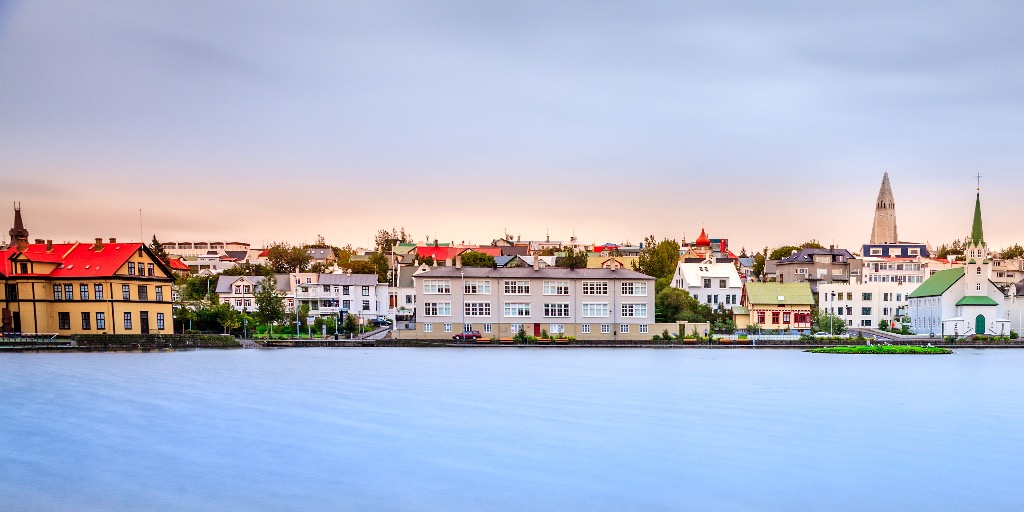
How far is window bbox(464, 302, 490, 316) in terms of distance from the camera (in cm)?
6675

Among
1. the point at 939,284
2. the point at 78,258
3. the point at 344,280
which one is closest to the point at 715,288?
the point at 939,284

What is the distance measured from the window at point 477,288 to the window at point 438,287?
130 cm

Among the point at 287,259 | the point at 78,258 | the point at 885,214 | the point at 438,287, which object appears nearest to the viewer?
the point at 78,258

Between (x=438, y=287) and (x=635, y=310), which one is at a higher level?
(x=438, y=287)

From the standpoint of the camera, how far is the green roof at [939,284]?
243 ft

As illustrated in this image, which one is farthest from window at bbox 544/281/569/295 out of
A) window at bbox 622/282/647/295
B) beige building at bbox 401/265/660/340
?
window at bbox 622/282/647/295

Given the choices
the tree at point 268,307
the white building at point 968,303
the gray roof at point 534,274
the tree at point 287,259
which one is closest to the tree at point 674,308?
the gray roof at point 534,274

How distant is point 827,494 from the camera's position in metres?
19.3

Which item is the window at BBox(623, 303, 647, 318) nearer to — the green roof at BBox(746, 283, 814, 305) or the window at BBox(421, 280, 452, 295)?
the window at BBox(421, 280, 452, 295)

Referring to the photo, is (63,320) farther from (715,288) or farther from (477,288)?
(715,288)

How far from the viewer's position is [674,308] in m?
75.6

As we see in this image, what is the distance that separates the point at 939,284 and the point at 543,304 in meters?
34.4

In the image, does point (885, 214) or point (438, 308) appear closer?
point (438, 308)

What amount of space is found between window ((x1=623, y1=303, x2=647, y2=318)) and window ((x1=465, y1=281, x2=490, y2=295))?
1019 centimetres
